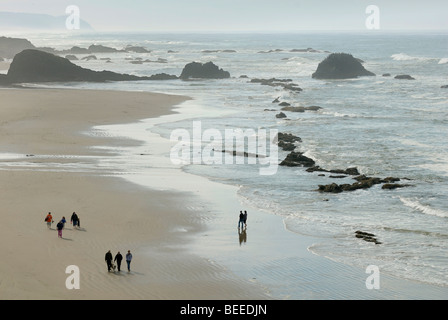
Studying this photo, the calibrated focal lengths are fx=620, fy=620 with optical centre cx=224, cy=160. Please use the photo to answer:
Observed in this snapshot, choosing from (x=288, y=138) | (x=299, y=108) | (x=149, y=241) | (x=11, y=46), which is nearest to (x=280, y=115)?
(x=299, y=108)

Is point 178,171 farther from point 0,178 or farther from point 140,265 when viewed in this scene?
point 140,265

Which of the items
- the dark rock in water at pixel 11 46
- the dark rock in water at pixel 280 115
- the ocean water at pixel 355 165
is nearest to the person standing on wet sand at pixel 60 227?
the ocean water at pixel 355 165

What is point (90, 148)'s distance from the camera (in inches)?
1531

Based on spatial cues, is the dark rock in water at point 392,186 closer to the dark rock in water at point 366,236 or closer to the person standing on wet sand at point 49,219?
the dark rock in water at point 366,236

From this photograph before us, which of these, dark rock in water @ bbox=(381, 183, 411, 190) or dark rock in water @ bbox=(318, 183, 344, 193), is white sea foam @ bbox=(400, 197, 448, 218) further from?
dark rock in water @ bbox=(318, 183, 344, 193)

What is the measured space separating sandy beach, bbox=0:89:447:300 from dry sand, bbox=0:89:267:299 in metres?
0.04

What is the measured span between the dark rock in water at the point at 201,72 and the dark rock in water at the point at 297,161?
62.7 meters

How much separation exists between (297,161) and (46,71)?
61011 mm

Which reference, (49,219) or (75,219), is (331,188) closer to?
(75,219)

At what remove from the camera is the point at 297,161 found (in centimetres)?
3562

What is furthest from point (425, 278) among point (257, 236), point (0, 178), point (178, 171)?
point (0, 178)

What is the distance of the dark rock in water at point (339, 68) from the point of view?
97.2 meters

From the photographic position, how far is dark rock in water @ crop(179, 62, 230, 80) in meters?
97.6
